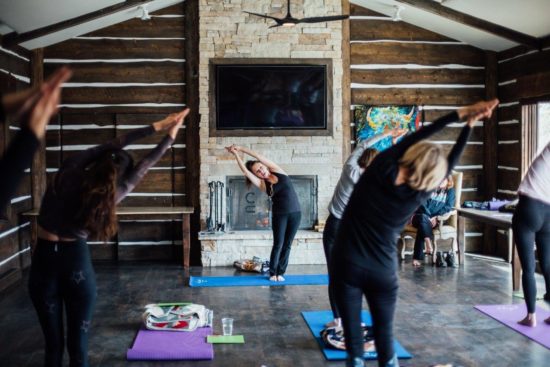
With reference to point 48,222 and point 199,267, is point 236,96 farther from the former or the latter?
point 48,222

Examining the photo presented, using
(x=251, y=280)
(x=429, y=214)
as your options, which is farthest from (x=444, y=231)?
(x=251, y=280)

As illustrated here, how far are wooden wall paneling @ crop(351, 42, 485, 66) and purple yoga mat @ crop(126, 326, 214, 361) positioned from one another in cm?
562

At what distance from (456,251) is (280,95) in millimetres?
3462

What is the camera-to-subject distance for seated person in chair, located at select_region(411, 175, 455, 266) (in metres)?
8.72

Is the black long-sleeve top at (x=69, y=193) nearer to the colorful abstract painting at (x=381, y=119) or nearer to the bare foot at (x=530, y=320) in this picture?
the bare foot at (x=530, y=320)

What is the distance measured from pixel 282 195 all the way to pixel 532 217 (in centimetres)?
292

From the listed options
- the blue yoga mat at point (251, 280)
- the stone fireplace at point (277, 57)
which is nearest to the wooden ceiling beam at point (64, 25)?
the stone fireplace at point (277, 57)

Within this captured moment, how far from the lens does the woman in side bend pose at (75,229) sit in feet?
10.7

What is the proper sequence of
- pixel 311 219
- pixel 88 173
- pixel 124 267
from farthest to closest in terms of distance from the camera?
pixel 311 219 → pixel 124 267 → pixel 88 173

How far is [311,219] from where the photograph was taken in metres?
9.49

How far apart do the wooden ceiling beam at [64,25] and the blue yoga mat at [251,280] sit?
374 centimetres

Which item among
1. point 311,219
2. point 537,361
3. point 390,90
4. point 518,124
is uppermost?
point 390,90

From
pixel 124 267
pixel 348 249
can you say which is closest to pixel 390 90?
pixel 124 267

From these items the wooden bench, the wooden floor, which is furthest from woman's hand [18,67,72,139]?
the wooden bench
